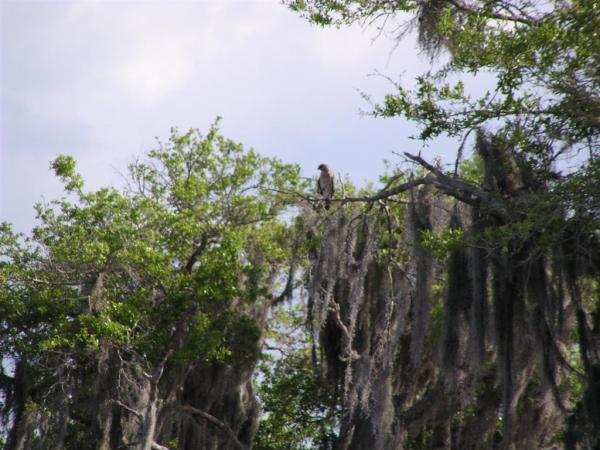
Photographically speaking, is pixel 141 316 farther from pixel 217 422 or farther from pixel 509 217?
pixel 509 217

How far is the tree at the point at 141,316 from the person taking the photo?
12.3m

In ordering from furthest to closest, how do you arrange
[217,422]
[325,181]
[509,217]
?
[217,422]
[325,181]
[509,217]

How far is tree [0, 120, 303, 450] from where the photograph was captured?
1234 centimetres

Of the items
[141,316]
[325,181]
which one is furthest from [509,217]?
[141,316]

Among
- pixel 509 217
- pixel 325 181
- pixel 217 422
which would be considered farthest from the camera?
pixel 217 422

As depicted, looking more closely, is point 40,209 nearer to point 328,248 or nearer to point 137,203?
point 137,203

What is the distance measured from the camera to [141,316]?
12.7 metres

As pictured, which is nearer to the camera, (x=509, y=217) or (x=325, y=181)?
(x=509, y=217)

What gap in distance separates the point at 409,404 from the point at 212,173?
4477 millimetres

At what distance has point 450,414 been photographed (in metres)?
12.3

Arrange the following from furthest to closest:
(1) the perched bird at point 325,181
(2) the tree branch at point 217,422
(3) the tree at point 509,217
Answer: (2) the tree branch at point 217,422
(1) the perched bird at point 325,181
(3) the tree at point 509,217

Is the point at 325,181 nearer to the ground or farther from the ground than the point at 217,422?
farther from the ground

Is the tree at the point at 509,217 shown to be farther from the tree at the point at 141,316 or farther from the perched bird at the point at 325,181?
the tree at the point at 141,316

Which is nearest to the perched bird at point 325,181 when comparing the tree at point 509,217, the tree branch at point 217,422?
the tree at point 509,217
